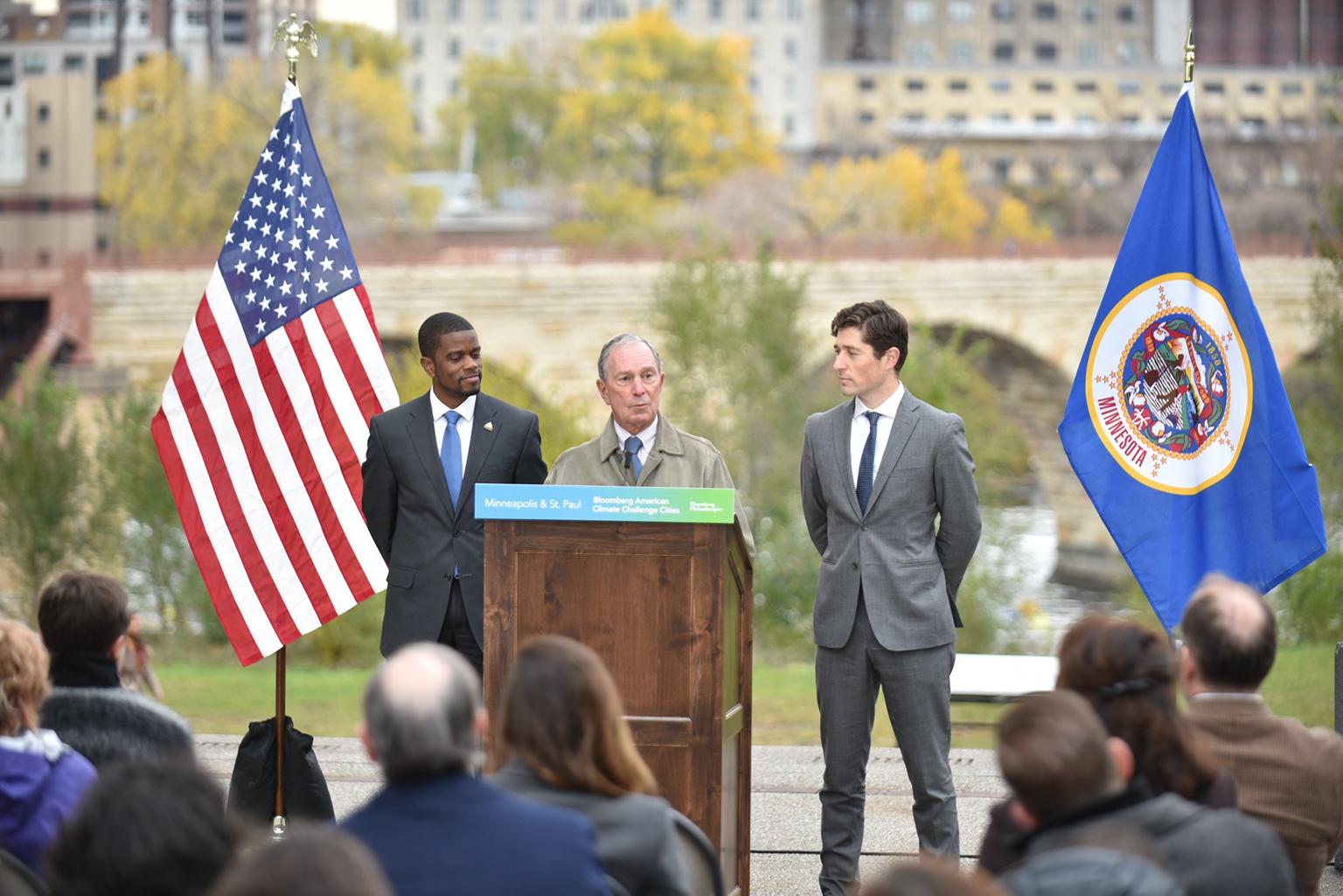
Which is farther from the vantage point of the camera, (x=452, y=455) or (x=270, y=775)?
(x=270, y=775)

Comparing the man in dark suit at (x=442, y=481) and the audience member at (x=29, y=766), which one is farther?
the man in dark suit at (x=442, y=481)

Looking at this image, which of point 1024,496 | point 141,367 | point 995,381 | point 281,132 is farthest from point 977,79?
point 281,132

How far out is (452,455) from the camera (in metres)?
5.70

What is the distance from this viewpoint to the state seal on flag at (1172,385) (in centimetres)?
596

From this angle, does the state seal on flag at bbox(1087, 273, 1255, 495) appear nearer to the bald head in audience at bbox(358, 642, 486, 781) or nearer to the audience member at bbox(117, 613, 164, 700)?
the bald head in audience at bbox(358, 642, 486, 781)

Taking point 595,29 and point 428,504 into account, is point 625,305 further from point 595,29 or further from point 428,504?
point 595,29

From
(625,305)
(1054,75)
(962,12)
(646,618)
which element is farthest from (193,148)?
(962,12)

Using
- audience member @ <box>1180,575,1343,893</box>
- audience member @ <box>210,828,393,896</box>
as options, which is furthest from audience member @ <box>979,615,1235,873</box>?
audience member @ <box>210,828,393,896</box>

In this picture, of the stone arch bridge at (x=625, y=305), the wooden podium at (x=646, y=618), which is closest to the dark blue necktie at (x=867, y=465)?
the wooden podium at (x=646, y=618)

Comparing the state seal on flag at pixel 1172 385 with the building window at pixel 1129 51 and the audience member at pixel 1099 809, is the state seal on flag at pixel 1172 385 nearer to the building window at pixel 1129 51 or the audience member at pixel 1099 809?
the audience member at pixel 1099 809

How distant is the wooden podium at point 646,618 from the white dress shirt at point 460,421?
1.08m

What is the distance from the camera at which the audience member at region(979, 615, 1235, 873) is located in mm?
3334

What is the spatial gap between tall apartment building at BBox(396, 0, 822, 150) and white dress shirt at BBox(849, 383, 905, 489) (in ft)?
306

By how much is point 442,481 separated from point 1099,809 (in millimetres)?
3078
